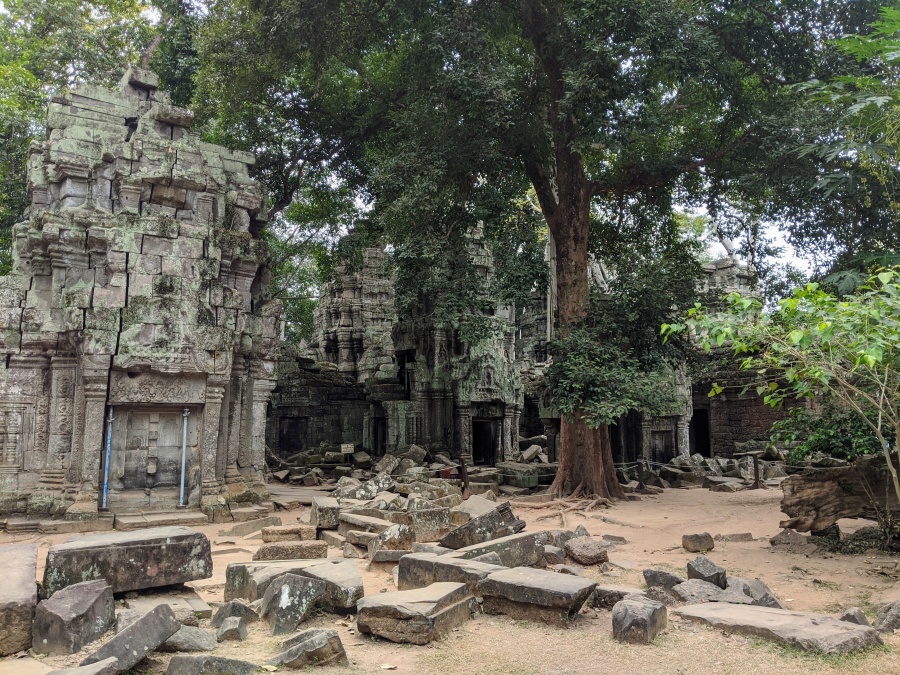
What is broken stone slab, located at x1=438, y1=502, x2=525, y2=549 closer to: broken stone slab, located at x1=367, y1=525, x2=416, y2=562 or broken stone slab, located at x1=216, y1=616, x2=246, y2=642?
broken stone slab, located at x1=367, y1=525, x2=416, y2=562

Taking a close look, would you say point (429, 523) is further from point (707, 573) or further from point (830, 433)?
point (830, 433)

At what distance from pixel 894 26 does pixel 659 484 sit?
12008mm

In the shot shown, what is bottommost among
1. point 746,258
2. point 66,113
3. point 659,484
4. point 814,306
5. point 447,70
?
point 659,484

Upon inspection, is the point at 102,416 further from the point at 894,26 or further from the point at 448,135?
the point at 894,26

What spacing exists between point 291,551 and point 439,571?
2.01 m

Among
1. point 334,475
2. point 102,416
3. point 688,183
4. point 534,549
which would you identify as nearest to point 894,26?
point 534,549

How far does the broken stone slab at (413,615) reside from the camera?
188 inches

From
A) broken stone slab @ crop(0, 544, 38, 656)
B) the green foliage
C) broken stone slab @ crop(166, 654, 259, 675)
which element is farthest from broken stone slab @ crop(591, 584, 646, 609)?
broken stone slab @ crop(0, 544, 38, 656)

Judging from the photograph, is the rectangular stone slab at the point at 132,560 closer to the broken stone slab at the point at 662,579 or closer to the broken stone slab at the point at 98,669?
the broken stone slab at the point at 98,669

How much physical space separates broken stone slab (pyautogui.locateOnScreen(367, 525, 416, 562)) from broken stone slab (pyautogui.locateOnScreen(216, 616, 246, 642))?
2843mm

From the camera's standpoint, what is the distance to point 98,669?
12.1ft

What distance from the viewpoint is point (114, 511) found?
420 inches

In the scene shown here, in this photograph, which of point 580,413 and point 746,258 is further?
point 746,258

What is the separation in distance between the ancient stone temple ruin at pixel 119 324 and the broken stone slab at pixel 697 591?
788 cm
